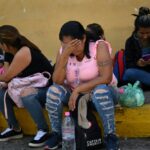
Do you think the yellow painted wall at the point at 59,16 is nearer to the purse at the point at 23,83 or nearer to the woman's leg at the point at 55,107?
the purse at the point at 23,83

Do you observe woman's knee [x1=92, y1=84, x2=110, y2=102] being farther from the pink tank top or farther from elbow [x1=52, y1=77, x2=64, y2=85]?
elbow [x1=52, y1=77, x2=64, y2=85]

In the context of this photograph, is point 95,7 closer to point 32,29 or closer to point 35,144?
point 32,29

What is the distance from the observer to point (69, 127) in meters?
5.29

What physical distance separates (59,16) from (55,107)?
87.7 inches

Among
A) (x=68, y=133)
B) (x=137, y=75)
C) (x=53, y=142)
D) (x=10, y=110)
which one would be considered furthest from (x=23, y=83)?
(x=137, y=75)

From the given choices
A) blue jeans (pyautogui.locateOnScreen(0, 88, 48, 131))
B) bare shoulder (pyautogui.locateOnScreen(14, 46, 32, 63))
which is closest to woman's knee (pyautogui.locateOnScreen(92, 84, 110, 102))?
blue jeans (pyautogui.locateOnScreen(0, 88, 48, 131))

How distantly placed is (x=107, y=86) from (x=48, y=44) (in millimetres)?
2384

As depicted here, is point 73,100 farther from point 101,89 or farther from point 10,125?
point 10,125

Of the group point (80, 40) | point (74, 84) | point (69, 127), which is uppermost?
point (80, 40)

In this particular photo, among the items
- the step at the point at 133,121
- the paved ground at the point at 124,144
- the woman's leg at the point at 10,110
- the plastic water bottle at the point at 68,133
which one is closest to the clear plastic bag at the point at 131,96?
the step at the point at 133,121

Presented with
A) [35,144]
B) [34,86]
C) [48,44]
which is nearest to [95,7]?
[48,44]

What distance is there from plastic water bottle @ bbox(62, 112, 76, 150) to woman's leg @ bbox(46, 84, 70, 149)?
0.60ft

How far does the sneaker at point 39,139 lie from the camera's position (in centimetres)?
573

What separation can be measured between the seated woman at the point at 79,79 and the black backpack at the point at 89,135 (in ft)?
0.32
